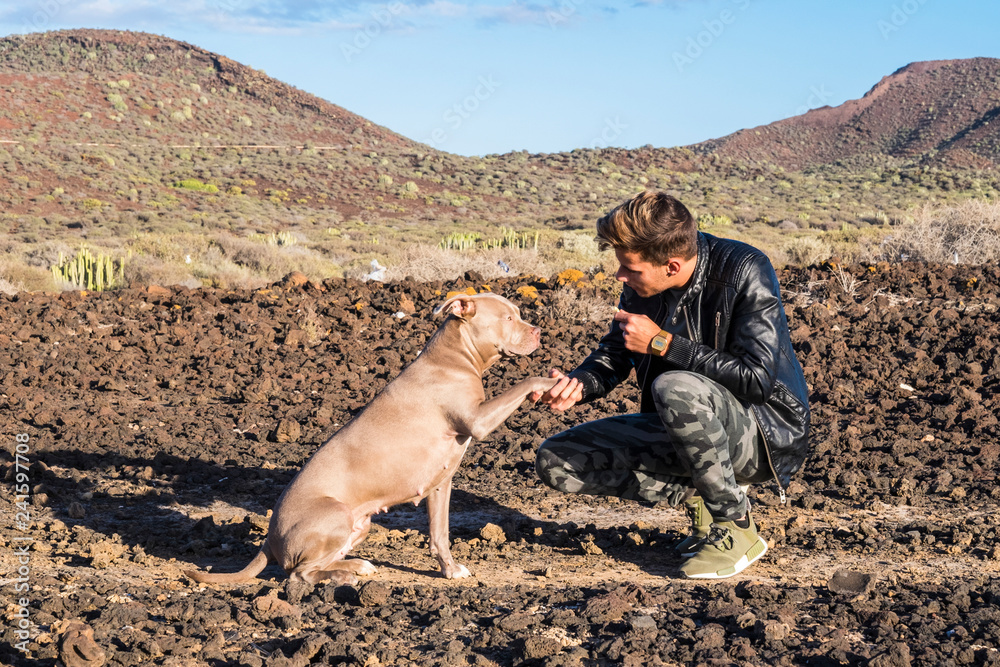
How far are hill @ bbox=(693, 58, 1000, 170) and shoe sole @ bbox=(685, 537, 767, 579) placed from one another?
74551mm

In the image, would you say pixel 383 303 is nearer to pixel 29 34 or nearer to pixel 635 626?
pixel 635 626

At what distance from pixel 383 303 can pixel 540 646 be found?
9764 millimetres

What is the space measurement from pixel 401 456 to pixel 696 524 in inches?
66.3

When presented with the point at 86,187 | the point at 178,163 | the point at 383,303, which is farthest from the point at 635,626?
the point at 178,163

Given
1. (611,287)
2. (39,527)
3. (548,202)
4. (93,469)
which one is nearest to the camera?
(39,527)

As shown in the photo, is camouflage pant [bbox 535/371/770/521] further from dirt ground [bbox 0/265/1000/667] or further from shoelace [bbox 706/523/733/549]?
dirt ground [bbox 0/265/1000/667]

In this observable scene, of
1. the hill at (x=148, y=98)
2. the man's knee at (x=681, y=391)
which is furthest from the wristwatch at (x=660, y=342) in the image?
→ the hill at (x=148, y=98)

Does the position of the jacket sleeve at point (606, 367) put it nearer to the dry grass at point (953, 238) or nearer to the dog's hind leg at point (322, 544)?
the dog's hind leg at point (322, 544)

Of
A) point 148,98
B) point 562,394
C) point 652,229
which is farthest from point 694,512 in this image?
point 148,98

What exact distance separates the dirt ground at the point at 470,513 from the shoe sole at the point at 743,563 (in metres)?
0.08

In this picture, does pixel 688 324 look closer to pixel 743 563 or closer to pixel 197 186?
pixel 743 563

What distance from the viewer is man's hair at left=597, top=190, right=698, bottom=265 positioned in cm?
455

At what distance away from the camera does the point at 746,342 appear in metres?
4.69

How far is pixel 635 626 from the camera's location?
3764 mm
